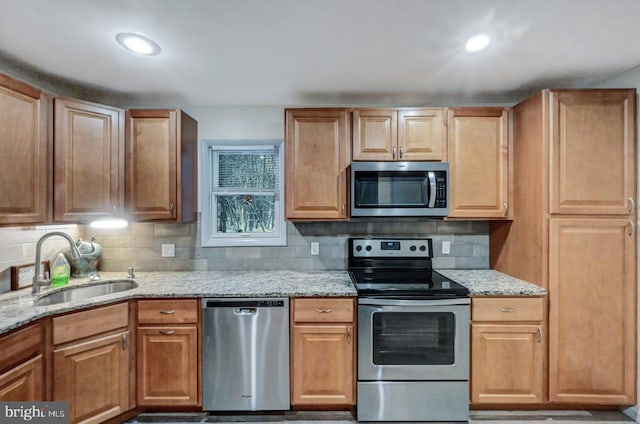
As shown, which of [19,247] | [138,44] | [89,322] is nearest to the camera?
[138,44]

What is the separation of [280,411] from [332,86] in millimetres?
2410

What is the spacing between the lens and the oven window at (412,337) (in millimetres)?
2045

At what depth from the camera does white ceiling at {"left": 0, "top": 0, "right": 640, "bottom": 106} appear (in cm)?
145

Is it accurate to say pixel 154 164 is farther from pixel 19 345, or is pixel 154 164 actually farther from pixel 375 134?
pixel 375 134

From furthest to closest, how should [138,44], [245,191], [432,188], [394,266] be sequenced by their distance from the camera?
[245,191], [394,266], [432,188], [138,44]

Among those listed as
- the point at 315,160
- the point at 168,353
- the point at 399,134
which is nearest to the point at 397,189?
the point at 399,134

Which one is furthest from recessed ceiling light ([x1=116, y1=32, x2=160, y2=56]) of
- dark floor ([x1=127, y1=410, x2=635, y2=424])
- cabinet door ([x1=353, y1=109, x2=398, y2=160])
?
dark floor ([x1=127, y1=410, x2=635, y2=424])

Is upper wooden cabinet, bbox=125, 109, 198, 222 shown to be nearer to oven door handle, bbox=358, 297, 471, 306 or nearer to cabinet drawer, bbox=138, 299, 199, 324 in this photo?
cabinet drawer, bbox=138, 299, 199, 324

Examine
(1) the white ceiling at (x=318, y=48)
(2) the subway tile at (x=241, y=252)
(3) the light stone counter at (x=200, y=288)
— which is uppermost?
(1) the white ceiling at (x=318, y=48)

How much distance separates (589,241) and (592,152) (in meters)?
0.59

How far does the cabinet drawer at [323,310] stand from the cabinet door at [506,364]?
0.87 meters

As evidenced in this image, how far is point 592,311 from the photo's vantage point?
2.03 m

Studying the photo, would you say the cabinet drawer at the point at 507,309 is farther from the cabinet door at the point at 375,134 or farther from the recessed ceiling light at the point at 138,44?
the recessed ceiling light at the point at 138,44

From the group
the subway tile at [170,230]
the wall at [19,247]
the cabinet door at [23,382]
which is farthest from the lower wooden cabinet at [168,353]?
the wall at [19,247]
